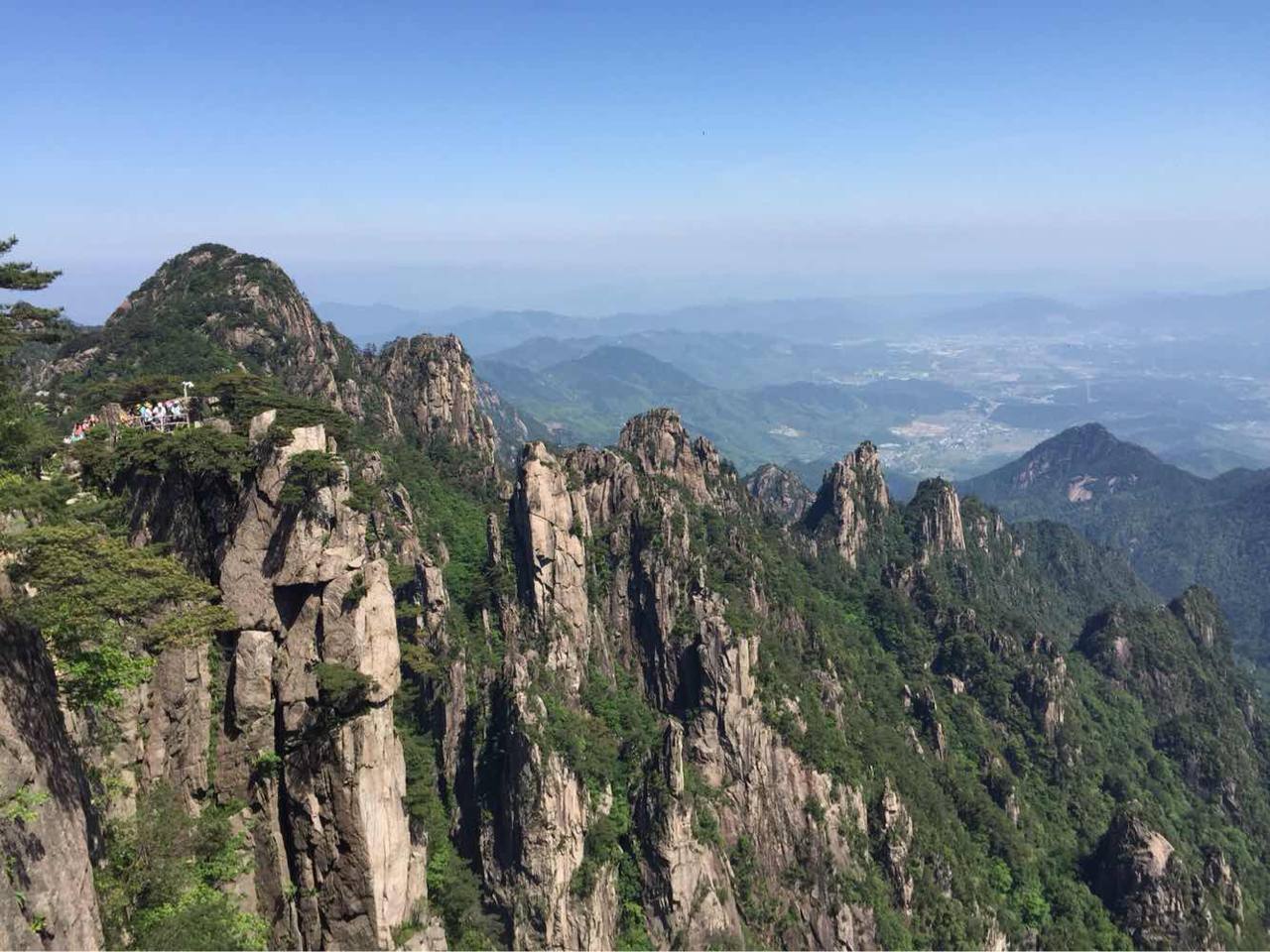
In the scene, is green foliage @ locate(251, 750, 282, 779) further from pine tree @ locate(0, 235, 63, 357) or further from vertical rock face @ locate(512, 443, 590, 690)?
vertical rock face @ locate(512, 443, 590, 690)

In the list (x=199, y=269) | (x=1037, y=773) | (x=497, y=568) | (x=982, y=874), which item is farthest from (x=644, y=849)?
(x=199, y=269)

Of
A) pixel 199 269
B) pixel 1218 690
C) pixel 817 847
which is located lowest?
pixel 1218 690

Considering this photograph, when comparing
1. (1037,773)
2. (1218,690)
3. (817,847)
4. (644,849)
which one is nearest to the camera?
(644,849)

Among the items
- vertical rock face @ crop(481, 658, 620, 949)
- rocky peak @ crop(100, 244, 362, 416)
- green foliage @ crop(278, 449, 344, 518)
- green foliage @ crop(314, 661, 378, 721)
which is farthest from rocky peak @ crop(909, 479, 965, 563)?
green foliage @ crop(278, 449, 344, 518)

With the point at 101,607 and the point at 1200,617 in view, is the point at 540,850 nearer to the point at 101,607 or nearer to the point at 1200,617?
the point at 101,607

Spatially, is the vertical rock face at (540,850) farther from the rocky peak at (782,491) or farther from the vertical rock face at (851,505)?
the rocky peak at (782,491)

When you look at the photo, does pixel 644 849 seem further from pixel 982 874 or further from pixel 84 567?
pixel 84 567
